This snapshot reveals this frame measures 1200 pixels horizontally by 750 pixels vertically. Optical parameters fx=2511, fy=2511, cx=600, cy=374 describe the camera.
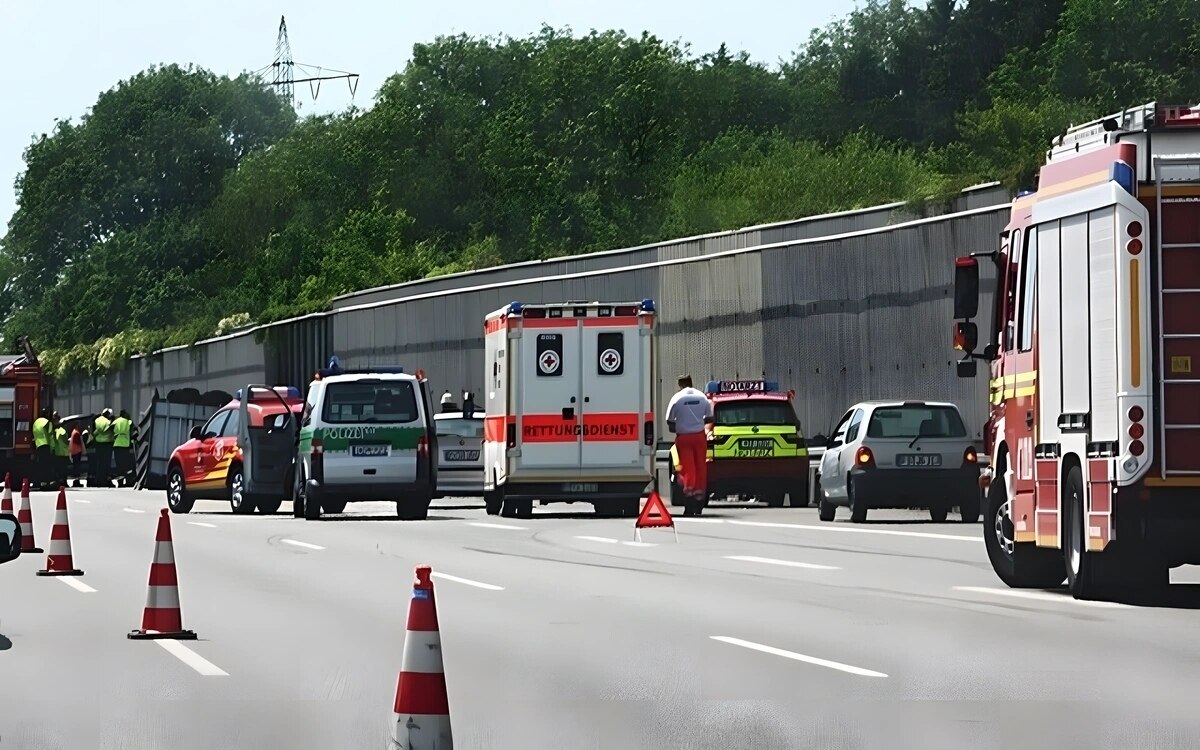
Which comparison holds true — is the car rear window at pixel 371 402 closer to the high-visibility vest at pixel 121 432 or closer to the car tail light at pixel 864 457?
the car tail light at pixel 864 457

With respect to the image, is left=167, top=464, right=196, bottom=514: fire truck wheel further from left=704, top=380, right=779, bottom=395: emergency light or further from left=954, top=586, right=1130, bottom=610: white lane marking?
left=954, top=586, right=1130, bottom=610: white lane marking

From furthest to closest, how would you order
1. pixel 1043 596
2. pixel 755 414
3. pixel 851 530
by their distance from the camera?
1. pixel 755 414
2. pixel 851 530
3. pixel 1043 596

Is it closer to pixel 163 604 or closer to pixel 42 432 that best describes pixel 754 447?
pixel 163 604

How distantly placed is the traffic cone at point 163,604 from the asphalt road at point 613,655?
250 mm

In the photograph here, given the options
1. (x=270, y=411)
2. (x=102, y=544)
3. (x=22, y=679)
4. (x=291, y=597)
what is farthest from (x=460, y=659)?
(x=270, y=411)

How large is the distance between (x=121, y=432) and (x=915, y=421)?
31859mm

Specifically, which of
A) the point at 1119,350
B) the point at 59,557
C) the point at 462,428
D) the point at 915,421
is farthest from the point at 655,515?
the point at 1119,350

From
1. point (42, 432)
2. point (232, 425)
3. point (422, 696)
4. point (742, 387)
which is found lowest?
point (422, 696)

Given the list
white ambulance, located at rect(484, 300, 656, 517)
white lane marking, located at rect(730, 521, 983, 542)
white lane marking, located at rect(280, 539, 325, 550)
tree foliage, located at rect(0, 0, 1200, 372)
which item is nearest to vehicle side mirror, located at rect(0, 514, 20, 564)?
white lane marking, located at rect(280, 539, 325, 550)

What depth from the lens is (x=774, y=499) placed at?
3959 cm

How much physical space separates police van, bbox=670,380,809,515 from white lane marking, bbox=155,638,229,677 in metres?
22.2

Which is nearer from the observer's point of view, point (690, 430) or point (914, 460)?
point (914, 460)

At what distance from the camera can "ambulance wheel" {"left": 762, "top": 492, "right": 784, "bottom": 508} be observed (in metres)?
38.0

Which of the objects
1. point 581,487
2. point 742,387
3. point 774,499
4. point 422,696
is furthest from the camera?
point 742,387
